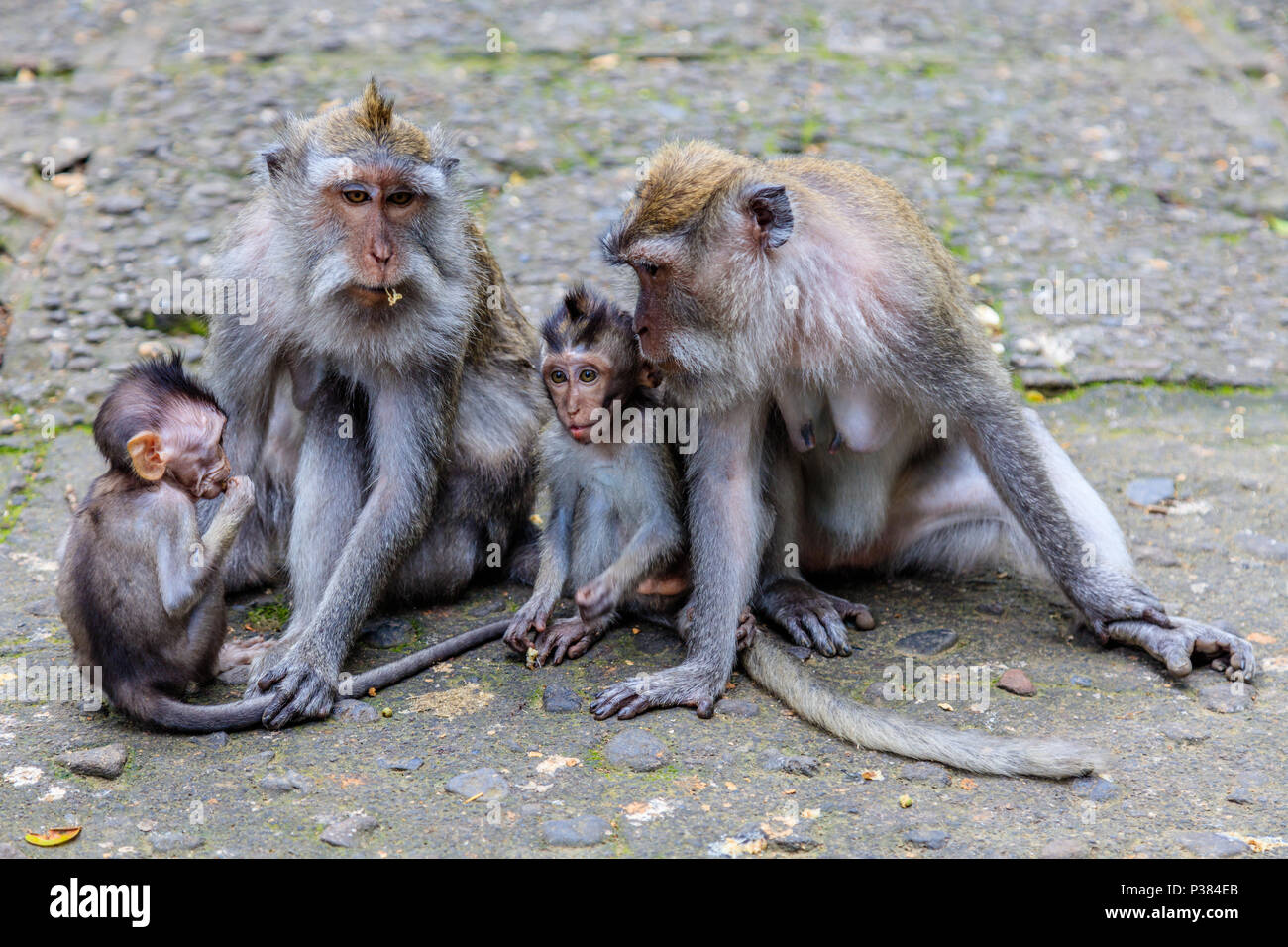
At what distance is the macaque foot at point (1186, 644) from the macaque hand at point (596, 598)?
1.65 m

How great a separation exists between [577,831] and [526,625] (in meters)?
1.13

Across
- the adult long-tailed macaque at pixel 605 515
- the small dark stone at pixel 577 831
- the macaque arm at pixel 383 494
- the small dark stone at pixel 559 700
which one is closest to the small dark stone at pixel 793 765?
the adult long-tailed macaque at pixel 605 515

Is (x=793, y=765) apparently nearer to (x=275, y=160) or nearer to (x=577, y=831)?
(x=577, y=831)

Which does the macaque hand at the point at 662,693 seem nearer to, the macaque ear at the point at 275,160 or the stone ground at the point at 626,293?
the stone ground at the point at 626,293

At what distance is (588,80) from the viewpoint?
875 cm

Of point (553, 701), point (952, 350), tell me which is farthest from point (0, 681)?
point (952, 350)

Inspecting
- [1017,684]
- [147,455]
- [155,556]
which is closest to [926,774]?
[1017,684]

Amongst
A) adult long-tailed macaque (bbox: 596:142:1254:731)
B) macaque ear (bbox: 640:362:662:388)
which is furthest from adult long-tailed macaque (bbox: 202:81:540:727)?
adult long-tailed macaque (bbox: 596:142:1254:731)

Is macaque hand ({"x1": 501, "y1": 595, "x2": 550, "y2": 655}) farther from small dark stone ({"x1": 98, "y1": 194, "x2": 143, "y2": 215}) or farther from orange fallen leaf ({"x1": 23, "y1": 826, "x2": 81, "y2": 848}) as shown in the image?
small dark stone ({"x1": 98, "y1": 194, "x2": 143, "y2": 215})

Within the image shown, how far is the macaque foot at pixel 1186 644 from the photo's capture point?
4.39m

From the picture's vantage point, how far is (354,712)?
4.25 meters

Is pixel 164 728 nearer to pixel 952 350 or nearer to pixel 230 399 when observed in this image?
pixel 230 399

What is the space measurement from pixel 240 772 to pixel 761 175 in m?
2.38

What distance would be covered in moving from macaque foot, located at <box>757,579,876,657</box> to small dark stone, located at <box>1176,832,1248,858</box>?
1348 mm
